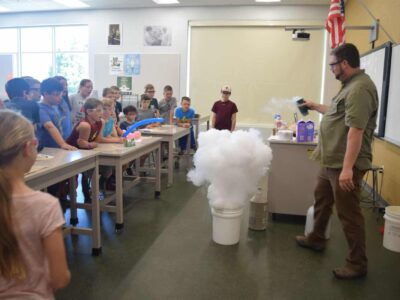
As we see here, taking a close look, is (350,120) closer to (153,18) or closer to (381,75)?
(381,75)

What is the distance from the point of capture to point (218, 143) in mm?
2959

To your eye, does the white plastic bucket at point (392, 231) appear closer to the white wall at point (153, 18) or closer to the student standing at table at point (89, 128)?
the student standing at table at point (89, 128)

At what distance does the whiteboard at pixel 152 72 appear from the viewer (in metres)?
7.84

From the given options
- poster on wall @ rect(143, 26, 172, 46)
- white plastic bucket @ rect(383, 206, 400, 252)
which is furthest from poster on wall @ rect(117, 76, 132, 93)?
white plastic bucket @ rect(383, 206, 400, 252)

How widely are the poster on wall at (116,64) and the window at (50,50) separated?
67 cm

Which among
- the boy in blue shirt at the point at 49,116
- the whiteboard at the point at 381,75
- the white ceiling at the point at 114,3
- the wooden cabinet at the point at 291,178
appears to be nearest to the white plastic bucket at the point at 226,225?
the wooden cabinet at the point at 291,178

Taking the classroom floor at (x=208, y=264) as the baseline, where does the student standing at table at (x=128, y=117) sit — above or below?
above

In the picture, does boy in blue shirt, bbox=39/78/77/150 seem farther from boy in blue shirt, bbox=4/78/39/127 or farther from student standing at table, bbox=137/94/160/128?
student standing at table, bbox=137/94/160/128

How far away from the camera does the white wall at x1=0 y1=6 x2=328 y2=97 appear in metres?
7.24

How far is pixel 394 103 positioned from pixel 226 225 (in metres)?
2.30

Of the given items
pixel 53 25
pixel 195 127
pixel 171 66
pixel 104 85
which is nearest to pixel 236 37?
pixel 171 66

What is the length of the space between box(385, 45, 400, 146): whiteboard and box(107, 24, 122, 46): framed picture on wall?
586 cm

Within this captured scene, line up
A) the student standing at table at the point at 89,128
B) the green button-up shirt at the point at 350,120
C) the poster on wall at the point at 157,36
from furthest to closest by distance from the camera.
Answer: the poster on wall at the point at 157,36, the student standing at table at the point at 89,128, the green button-up shirt at the point at 350,120

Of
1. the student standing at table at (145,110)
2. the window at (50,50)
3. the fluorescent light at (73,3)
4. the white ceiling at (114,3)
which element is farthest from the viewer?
the window at (50,50)
